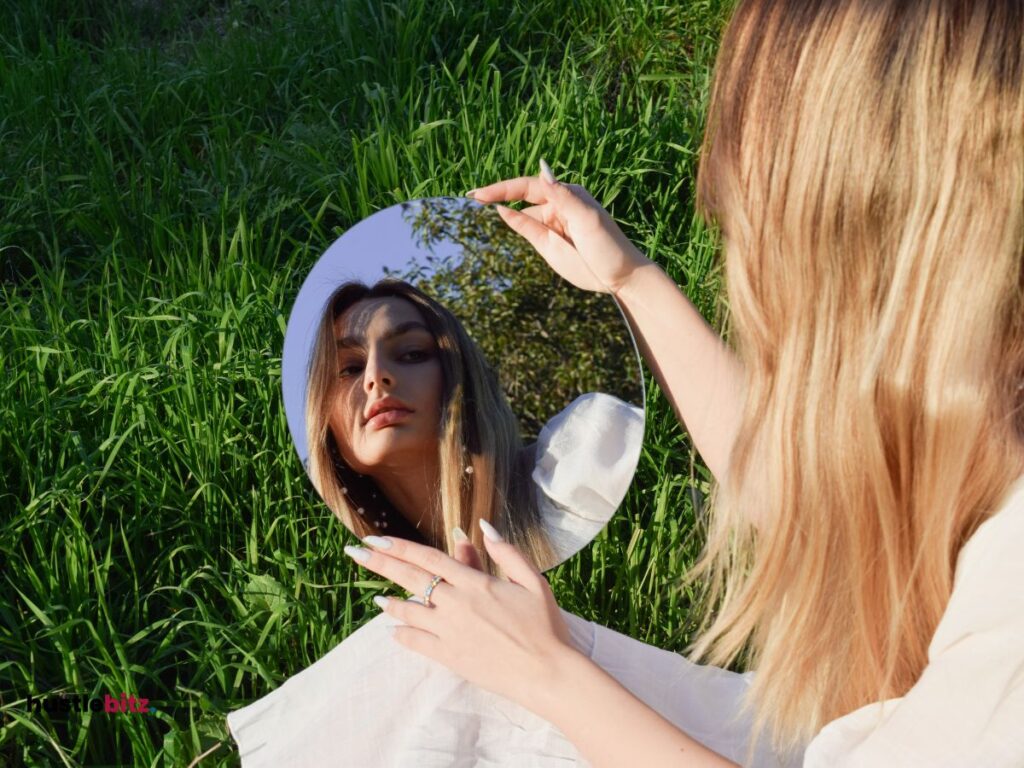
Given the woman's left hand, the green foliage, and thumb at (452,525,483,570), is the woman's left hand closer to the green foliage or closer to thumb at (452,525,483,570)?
thumb at (452,525,483,570)

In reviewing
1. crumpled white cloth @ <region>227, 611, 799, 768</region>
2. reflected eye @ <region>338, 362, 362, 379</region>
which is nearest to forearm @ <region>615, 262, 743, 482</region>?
crumpled white cloth @ <region>227, 611, 799, 768</region>

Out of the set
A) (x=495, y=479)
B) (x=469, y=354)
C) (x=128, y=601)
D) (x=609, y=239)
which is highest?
(x=609, y=239)

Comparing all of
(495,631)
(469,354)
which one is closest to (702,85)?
(469,354)

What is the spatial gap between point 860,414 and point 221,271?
5.20 ft

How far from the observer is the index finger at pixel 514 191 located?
1710 millimetres

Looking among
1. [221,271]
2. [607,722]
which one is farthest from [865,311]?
[221,271]

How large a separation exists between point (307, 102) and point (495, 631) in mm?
1985

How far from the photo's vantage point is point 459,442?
1665mm

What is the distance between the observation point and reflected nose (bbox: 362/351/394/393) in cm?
163

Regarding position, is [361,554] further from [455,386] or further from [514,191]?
[514,191]

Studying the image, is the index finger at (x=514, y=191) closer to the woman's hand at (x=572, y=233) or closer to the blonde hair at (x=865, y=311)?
the woman's hand at (x=572, y=233)

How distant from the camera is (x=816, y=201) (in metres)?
1.18

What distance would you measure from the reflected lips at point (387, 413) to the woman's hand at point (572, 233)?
0.33m

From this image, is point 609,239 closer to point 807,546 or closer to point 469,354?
point 469,354
